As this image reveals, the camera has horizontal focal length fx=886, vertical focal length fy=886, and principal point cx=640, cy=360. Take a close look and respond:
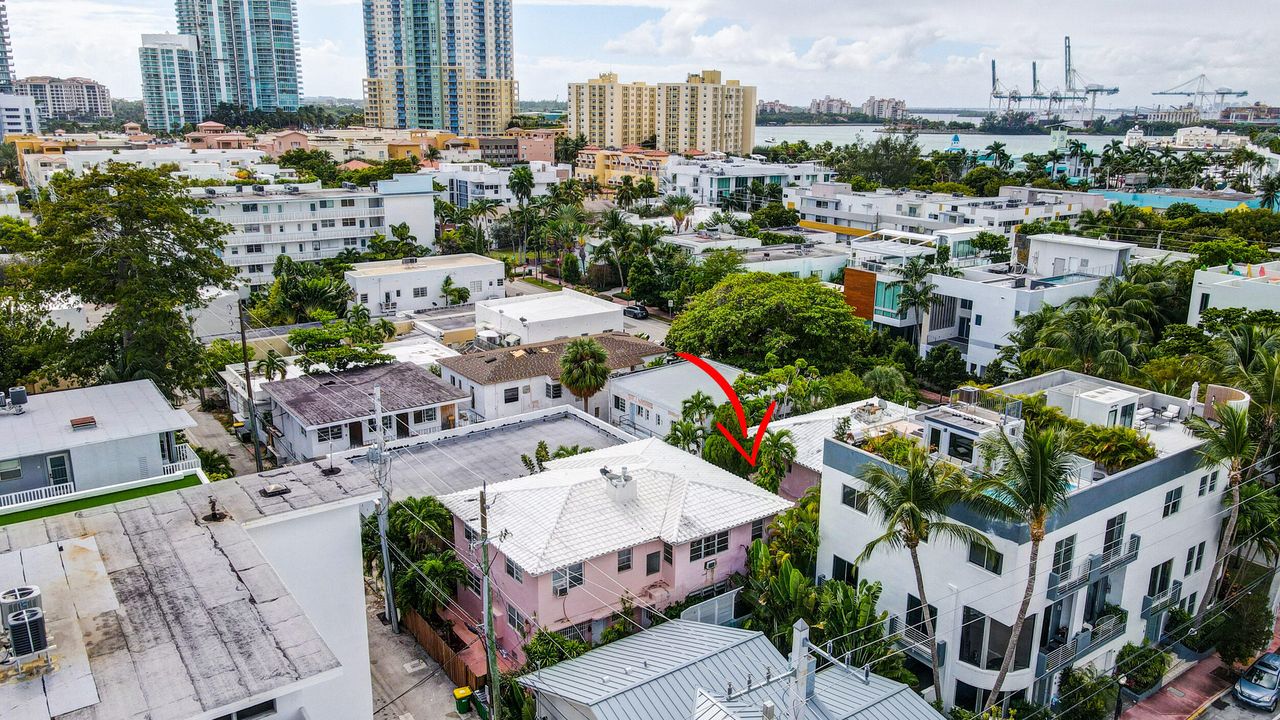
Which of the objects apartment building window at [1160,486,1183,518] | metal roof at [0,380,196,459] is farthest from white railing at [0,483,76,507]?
apartment building window at [1160,486,1183,518]

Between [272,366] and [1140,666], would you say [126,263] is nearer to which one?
[272,366]

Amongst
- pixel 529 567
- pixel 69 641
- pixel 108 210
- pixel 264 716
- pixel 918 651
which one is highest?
pixel 108 210

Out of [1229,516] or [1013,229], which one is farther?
[1013,229]

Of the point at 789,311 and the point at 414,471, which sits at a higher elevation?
the point at 789,311

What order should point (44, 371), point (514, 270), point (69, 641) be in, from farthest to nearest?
point (514, 270) → point (44, 371) → point (69, 641)

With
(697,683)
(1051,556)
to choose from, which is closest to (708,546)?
(697,683)

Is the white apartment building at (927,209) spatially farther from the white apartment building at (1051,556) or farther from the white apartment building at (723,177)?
the white apartment building at (1051,556)

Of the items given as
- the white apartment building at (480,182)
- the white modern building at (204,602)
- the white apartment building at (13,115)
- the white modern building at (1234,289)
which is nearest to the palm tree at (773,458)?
the white modern building at (204,602)

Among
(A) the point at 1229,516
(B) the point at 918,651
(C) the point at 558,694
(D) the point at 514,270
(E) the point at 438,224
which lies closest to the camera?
(C) the point at 558,694

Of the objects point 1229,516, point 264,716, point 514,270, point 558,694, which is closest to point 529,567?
point 558,694

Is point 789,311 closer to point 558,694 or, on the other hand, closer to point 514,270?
point 558,694
